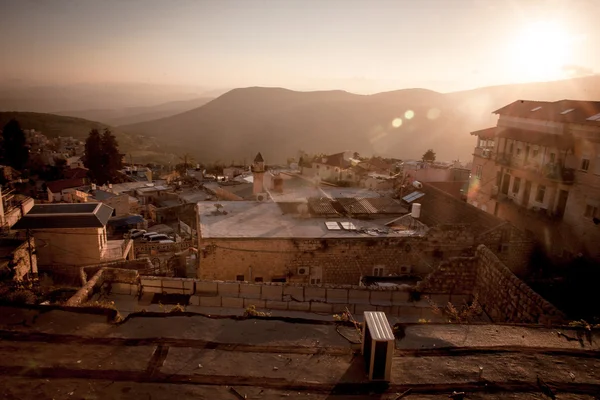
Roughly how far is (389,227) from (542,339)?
10620 millimetres

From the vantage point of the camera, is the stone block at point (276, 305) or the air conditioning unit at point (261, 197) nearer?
the stone block at point (276, 305)

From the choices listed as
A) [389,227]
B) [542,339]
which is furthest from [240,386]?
[389,227]

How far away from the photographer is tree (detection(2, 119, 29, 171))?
173 feet

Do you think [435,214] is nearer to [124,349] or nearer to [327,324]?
[327,324]

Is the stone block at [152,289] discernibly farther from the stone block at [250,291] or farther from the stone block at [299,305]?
the stone block at [299,305]

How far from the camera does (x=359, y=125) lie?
137500mm

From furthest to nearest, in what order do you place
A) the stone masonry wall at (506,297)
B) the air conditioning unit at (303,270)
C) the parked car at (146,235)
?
1. the parked car at (146,235)
2. the air conditioning unit at (303,270)
3. the stone masonry wall at (506,297)

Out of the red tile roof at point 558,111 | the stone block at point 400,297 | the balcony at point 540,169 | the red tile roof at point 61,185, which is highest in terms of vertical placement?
the red tile roof at point 558,111

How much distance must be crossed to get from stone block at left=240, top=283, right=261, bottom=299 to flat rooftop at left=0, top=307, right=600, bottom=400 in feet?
15.1

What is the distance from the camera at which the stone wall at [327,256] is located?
15.1 m

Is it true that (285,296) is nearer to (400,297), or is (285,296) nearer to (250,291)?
(250,291)

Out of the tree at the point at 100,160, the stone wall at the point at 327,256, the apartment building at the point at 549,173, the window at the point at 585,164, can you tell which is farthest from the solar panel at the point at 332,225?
the tree at the point at 100,160

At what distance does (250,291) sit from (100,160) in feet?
170

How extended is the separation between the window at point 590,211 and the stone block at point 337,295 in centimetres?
1456
